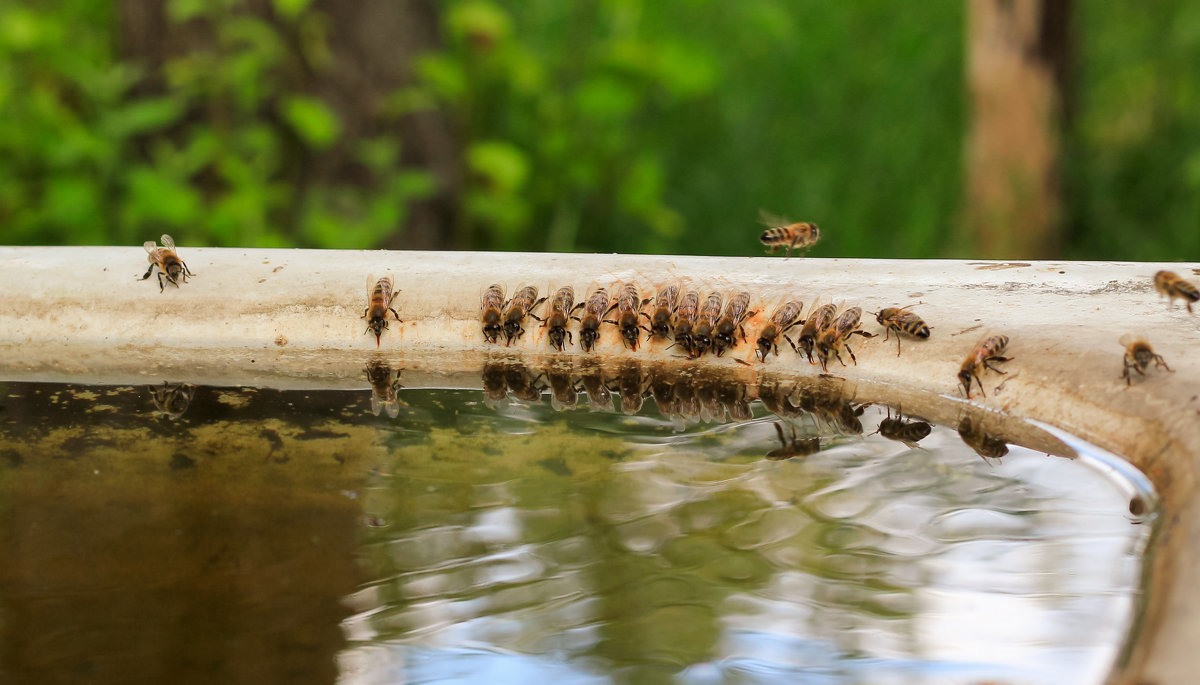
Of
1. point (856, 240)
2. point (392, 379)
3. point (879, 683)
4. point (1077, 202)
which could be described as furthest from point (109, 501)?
point (1077, 202)

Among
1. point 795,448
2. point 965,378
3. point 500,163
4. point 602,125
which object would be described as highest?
point 602,125

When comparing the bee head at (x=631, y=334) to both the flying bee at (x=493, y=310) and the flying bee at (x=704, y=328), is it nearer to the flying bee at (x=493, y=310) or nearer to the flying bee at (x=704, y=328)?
the flying bee at (x=704, y=328)

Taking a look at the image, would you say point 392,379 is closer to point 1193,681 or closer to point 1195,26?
point 1193,681

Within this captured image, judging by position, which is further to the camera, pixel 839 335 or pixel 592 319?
pixel 592 319

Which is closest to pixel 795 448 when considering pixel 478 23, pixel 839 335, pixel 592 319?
pixel 839 335

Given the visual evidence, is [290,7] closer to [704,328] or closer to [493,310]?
[493,310]

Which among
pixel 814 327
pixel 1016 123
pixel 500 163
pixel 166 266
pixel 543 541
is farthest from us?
pixel 1016 123

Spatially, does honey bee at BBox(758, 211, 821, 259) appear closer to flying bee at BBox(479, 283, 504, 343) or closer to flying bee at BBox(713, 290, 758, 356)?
flying bee at BBox(713, 290, 758, 356)
